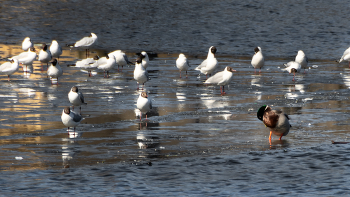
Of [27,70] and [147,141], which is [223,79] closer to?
[147,141]

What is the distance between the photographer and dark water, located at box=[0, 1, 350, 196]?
976cm

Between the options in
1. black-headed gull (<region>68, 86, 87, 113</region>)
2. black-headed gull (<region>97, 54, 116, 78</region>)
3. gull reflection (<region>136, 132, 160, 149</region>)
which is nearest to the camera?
gull reflection (<region>136, 132, 160, 149</region>)

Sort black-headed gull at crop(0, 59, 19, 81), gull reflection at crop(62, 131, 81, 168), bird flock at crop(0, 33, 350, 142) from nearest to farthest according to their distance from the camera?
gull reflection at crop(62, 131, 81, 168) < bird flock at crop(0, 33, 350, 142) < black-headed gull at crop(0, 59, 19, 81)

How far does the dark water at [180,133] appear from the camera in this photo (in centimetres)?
976

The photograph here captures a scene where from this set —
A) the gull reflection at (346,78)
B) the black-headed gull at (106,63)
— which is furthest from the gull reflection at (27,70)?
the gull reflection at (346,78)

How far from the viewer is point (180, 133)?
13328 mm

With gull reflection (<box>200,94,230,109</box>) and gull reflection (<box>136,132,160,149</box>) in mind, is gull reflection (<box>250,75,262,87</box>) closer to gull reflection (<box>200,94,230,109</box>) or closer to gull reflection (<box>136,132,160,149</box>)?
gull reflection (<box>200,94,230,109</box>)

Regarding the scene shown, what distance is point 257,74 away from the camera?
25.1 m

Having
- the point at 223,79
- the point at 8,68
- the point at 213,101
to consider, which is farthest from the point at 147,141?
the point at 8,68

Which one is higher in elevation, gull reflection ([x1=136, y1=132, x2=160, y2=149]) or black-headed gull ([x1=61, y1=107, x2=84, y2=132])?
black-headed gull ([x1=61, y1=107, x2=84, y2=132])

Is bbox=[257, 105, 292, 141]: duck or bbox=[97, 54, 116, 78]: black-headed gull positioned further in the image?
bbox=[97, 54, 116, 78]: black-headed gull

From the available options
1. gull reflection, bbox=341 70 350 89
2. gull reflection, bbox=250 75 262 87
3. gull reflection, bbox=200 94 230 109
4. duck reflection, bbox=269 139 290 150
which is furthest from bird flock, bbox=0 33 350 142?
gull reflection, bbox=341 70 350 89

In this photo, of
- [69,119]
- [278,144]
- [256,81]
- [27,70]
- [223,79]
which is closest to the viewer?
[278,144]

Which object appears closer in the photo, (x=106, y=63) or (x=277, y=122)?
(x=277, y=122)
